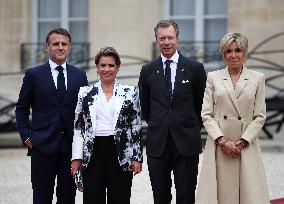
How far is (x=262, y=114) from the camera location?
449 centimetres

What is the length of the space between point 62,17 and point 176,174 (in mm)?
9315

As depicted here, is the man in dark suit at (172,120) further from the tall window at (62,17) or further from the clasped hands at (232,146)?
the tall window at (62,17)

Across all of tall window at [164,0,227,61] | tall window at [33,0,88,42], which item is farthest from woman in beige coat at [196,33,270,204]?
tall window at [33,0,88,42]

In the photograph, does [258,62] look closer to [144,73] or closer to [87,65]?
[87,65]

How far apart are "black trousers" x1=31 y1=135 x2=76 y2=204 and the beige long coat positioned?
936mm

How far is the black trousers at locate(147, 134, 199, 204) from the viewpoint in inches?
185

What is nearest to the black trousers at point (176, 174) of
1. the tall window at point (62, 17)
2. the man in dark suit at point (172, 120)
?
the man in dark suit at point (172, 120)

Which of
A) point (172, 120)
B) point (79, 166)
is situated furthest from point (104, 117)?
point (172, 120)

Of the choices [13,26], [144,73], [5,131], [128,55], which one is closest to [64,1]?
[13,26]

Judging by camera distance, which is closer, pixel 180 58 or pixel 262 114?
pixel 262 114

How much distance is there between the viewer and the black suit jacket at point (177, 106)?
4.68 m

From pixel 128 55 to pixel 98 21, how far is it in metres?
0.86

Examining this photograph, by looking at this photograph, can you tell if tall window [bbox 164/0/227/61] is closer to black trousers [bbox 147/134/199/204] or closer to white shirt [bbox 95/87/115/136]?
black trousers [bbox 147/134/199/204]

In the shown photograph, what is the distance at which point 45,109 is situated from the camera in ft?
15.2
